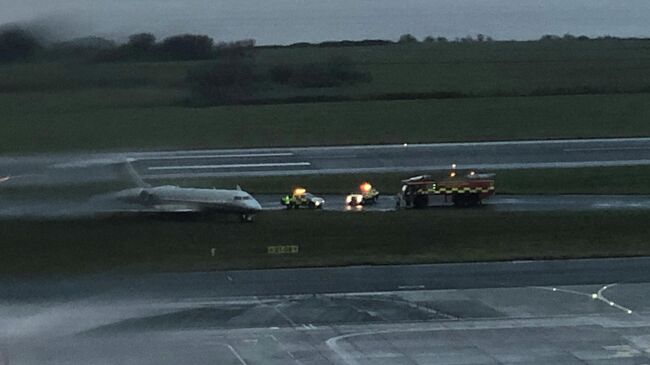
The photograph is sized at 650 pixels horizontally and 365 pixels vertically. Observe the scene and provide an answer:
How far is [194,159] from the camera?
41031mm

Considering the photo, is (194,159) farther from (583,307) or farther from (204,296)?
(583,307)

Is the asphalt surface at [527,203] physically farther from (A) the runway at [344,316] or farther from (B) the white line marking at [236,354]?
(B) the white line marking at [236,354]

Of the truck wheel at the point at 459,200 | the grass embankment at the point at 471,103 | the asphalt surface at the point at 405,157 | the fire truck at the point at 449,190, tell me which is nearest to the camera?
the fire truck at the point at 449,190

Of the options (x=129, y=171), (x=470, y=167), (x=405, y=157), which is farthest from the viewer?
(x=405, y=157)

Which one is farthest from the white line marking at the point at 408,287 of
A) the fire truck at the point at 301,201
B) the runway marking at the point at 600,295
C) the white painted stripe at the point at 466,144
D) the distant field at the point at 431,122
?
the white painted stripe at the point at 466,144

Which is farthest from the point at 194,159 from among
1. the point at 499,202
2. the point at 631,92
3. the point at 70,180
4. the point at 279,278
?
the point at 70,180

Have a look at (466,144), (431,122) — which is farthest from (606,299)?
(431,122)

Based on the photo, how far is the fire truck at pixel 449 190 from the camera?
34.1m

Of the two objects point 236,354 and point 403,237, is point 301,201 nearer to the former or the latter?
point 403,237

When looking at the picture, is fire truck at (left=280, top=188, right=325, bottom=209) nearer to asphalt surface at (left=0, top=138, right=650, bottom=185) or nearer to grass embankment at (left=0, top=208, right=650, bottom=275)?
grass embankment at (left=0, top=208, right=650, bottom=275)

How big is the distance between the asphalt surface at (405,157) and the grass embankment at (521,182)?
2.70 feet

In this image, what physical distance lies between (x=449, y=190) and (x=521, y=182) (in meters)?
5.50

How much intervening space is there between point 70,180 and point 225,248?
1703 centimetres

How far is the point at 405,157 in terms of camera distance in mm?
44375
